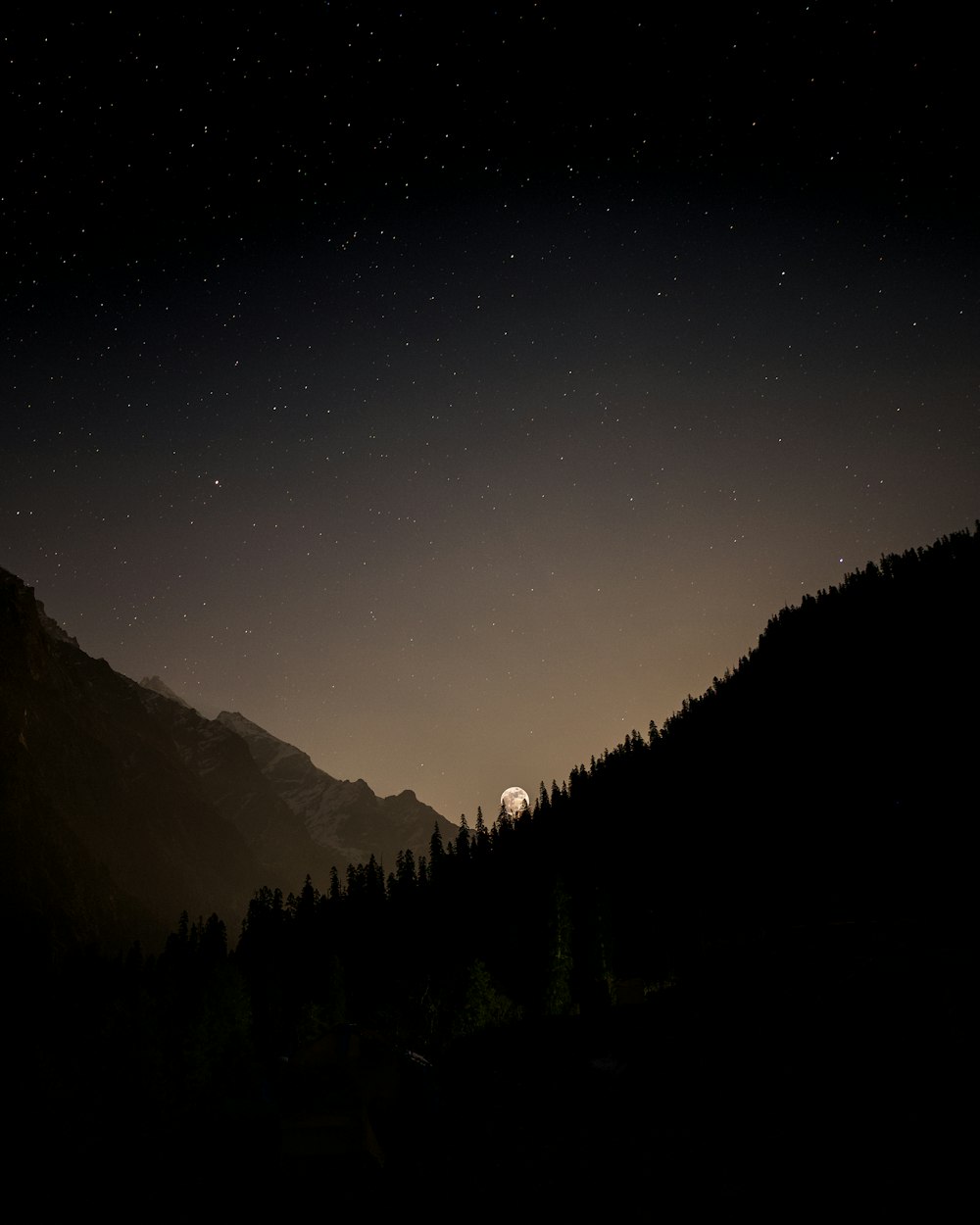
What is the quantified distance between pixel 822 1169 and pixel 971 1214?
3.22 m

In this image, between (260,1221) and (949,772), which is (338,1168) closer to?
(260,1221)

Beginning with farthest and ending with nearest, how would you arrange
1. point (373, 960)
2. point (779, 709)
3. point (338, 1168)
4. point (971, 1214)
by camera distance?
point (779, 709) → point (373, 960) → point (338, 1168) → point (971, 1214)

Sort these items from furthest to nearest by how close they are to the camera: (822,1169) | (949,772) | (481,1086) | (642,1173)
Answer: (949,772) → (481,1086) → (642,1173) → (822,1169)

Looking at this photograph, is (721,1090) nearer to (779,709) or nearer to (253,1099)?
(253,1099)

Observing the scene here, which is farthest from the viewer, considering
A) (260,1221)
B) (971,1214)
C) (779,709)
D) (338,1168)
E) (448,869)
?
(779,709)

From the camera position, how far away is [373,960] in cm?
9000

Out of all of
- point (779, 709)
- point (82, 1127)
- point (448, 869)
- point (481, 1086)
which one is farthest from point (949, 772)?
point (82, 1127)

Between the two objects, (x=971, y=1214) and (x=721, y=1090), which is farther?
(x=721, y=1090)

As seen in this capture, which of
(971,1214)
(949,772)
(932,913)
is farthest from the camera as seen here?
(949,772)

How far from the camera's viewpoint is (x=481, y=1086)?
3409cm

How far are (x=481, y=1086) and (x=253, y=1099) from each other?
1057 inches

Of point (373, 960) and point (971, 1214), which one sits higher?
point (971, 1214)

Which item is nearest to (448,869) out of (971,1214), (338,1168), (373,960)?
(373,960)

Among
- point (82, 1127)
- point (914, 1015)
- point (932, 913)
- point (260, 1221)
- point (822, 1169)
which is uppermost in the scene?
point (914, 1015)
